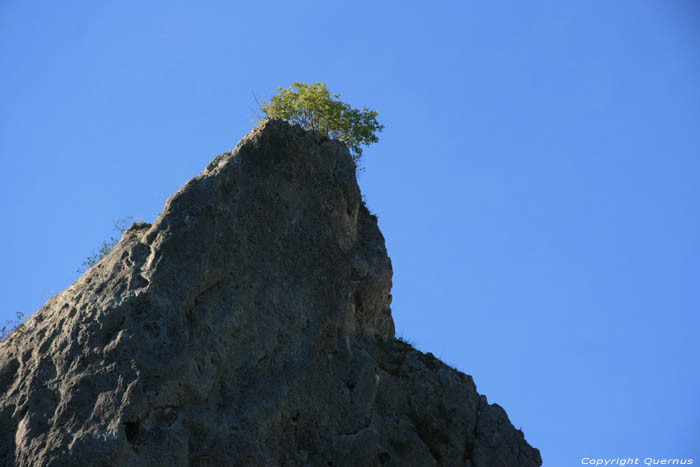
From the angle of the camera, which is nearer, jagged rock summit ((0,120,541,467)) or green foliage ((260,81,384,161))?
jagged rock summit ((0,120,541,467))

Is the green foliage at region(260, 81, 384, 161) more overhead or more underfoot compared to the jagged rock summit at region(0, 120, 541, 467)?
more overhead

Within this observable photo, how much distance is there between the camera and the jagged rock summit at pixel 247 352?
603 inches

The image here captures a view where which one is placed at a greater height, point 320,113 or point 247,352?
point 320,113

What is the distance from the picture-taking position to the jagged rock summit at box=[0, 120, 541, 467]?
50.3ft

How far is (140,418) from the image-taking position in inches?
597

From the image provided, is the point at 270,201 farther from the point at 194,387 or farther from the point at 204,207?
the point at 194,387

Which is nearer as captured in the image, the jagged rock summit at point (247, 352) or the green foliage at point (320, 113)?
the jagged rock summit at point (247, 352)

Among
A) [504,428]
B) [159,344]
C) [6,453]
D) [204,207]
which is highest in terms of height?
[204,207]

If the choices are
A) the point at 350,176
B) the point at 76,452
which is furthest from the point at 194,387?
the point at 350,176

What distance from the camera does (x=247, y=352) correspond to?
17.0 metres

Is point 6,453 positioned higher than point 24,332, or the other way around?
point 24,332

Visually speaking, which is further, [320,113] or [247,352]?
[320,113]

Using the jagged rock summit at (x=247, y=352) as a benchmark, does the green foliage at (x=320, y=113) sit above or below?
above

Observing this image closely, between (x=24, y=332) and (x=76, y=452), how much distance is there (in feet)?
12.5
